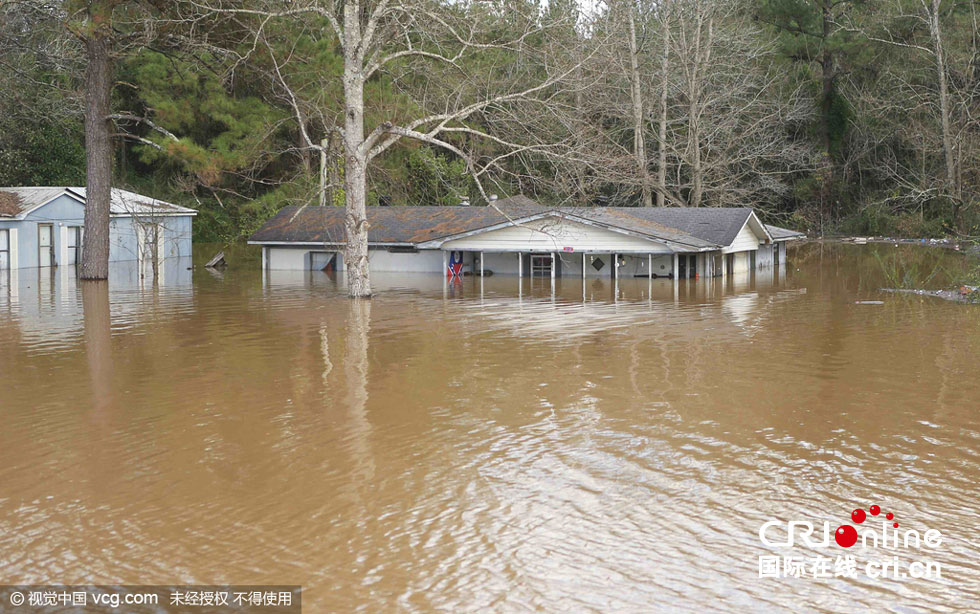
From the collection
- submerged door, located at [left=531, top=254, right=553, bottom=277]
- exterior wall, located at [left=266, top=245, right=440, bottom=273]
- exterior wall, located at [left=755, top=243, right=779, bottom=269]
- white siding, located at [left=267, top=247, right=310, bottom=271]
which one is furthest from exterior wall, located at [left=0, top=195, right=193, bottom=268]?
exterior wall, located at [left=755, top=243, right=779, bottom=269]

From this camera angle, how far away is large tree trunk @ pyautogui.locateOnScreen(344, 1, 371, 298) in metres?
30.6

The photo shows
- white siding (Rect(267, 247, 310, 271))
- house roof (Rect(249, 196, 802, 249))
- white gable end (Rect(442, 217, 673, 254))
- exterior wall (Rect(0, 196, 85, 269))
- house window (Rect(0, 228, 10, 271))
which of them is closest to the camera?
white gable end (Rect(442, 217, 673, 254))

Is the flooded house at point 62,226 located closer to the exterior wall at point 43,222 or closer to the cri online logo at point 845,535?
the exterior wall at point 43,222

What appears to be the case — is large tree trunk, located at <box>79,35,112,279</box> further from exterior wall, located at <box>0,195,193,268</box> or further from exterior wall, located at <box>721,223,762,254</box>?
exterior wall, located at <box>721,223,762,254</box>

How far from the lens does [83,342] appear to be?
872 inches

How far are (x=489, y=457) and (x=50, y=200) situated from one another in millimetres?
35497

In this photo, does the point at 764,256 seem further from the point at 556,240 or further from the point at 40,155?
the point at 40,155

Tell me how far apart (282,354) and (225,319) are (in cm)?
650

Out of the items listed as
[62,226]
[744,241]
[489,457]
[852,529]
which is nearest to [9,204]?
[62,226]

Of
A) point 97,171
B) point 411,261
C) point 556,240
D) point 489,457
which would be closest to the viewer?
point 489,457

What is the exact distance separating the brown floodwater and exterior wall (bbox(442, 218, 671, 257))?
13.8 metres

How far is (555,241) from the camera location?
1575 inches

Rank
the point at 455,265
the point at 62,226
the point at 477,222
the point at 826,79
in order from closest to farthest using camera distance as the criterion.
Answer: the point at 455,265 → the point at 477,222 → the point at 62,226 → the point at 826,79

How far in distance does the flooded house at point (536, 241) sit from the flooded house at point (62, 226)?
468cm
